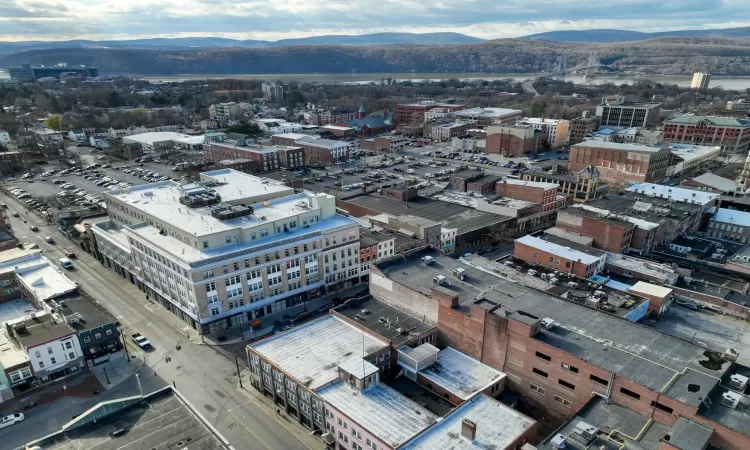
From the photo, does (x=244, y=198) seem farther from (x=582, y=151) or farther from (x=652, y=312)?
(x=582, y=151)

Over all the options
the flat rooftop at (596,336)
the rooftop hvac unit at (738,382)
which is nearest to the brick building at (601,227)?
the flat rooftop at (596,336)

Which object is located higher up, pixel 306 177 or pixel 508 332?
Answer: pixel 508 332

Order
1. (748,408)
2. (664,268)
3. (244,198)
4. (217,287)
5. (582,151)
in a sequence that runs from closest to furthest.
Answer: (748,408) → (217,287) → (664,268) → (244,198) → (582,151)

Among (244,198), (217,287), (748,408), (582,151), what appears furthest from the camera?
(582,151)

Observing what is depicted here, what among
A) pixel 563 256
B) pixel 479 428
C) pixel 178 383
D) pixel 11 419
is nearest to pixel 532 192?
pixel 563 256

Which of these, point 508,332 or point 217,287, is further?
point 217,287

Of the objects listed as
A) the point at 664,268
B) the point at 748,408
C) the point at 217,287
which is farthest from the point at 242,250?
the point at 664,268

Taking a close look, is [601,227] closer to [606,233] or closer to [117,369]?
[606,233]
